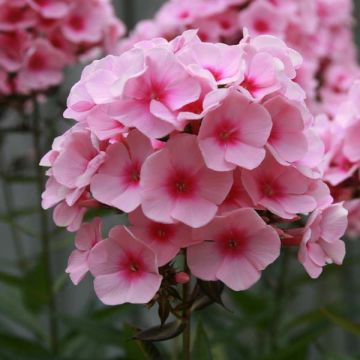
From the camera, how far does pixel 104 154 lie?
20.6 inches

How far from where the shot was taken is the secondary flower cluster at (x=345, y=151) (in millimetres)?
A: 760

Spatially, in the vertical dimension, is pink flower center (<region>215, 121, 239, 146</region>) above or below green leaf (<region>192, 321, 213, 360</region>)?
above

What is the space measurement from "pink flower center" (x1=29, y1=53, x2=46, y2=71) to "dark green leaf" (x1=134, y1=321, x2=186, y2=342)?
60 cm

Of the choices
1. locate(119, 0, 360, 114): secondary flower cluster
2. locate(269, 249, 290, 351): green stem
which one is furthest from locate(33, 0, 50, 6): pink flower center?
locate(269, 249, 290, 351): green stem

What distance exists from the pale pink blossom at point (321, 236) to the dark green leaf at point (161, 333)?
113 millimetres

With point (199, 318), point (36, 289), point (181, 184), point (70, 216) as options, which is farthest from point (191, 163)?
point (36, 289)

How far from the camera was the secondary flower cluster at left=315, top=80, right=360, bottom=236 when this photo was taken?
29.9 inches

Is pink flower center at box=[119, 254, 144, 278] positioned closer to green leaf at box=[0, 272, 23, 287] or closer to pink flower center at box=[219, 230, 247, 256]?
pink flower center at box=[219, 230, 247, 256]

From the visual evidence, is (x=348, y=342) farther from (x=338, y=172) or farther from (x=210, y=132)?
(x=210, y=132)

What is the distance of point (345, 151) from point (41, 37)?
536 millimetres

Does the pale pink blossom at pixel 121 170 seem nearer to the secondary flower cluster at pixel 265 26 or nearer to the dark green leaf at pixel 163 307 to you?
the dark green leaf at pixel 163 307

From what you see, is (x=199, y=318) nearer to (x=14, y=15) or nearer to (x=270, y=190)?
(x=270, y=190)

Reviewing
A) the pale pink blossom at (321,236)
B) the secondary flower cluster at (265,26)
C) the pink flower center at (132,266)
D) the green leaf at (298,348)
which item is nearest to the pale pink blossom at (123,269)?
the pink flower center at (132,266)

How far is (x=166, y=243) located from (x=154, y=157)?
0.21 ft
